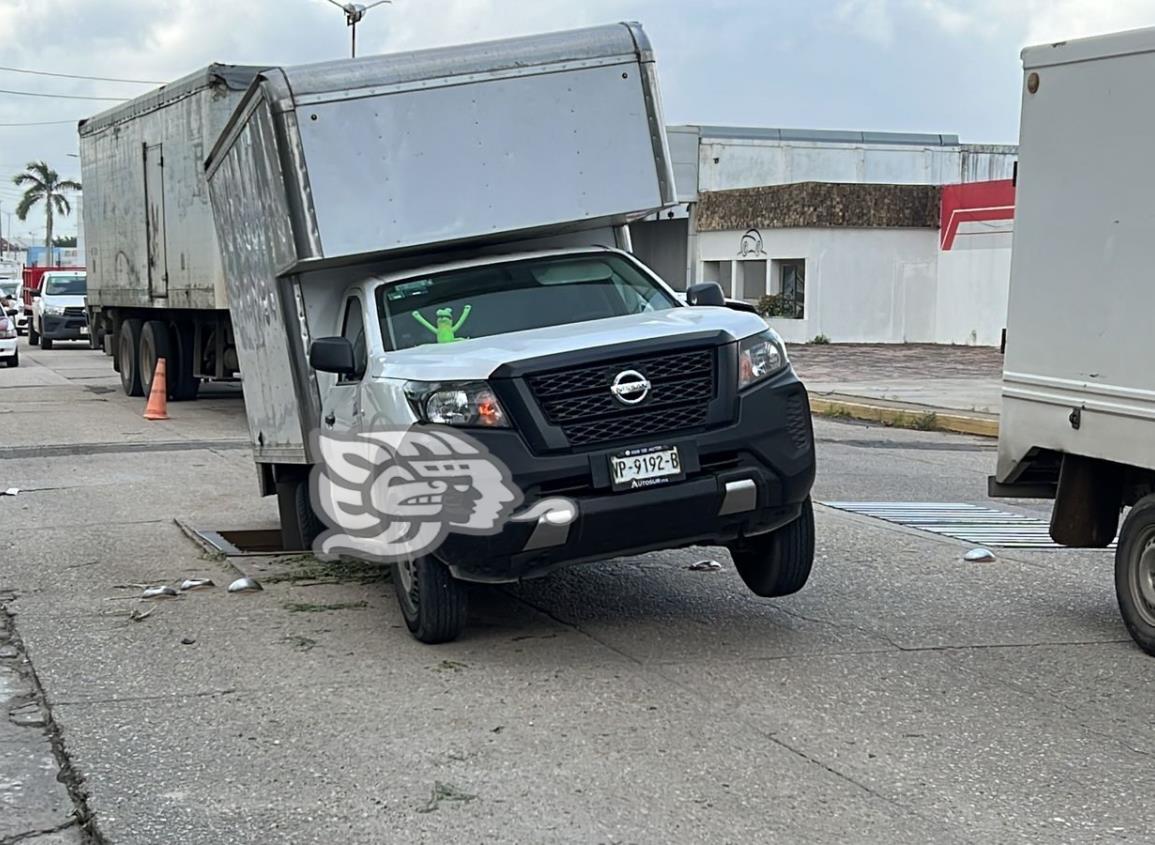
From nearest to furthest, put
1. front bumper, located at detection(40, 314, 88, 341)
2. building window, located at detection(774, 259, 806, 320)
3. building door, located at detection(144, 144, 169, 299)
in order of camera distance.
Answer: building door, located at detection(144, 144, 169, 299) → building window, located at detection(774, 259, 806, 320) → front bumper, located at detection(40, 314, 88, 341)

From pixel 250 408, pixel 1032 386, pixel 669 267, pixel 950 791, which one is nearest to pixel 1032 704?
pixel 950 791

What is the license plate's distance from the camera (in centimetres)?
645

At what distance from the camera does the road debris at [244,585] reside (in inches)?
330

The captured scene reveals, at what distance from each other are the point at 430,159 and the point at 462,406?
84.6 inches

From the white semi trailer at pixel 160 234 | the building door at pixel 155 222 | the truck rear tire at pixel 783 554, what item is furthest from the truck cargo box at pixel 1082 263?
the building door at pixel 155 222

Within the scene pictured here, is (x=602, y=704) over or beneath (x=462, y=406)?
beneath

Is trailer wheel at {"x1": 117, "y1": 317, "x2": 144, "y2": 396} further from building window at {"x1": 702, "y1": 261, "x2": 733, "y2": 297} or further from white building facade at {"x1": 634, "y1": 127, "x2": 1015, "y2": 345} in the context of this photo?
building window at {"x1": 702, "y1": 261, "x2": 733, "y2": 297}

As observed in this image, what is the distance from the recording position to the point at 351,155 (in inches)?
316

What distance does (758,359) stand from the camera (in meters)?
6.91

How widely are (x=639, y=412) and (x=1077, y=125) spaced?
2.42 meters

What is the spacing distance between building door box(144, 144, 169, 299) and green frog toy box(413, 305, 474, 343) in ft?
42.1

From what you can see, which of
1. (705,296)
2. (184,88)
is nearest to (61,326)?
(184,88)

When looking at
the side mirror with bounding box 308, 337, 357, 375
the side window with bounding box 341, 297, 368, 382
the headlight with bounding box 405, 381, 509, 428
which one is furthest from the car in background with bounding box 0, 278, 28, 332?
the headlight with bounding box 405, 381, 509, 428

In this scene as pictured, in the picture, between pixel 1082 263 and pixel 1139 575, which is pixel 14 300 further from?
pixel 1139 575
